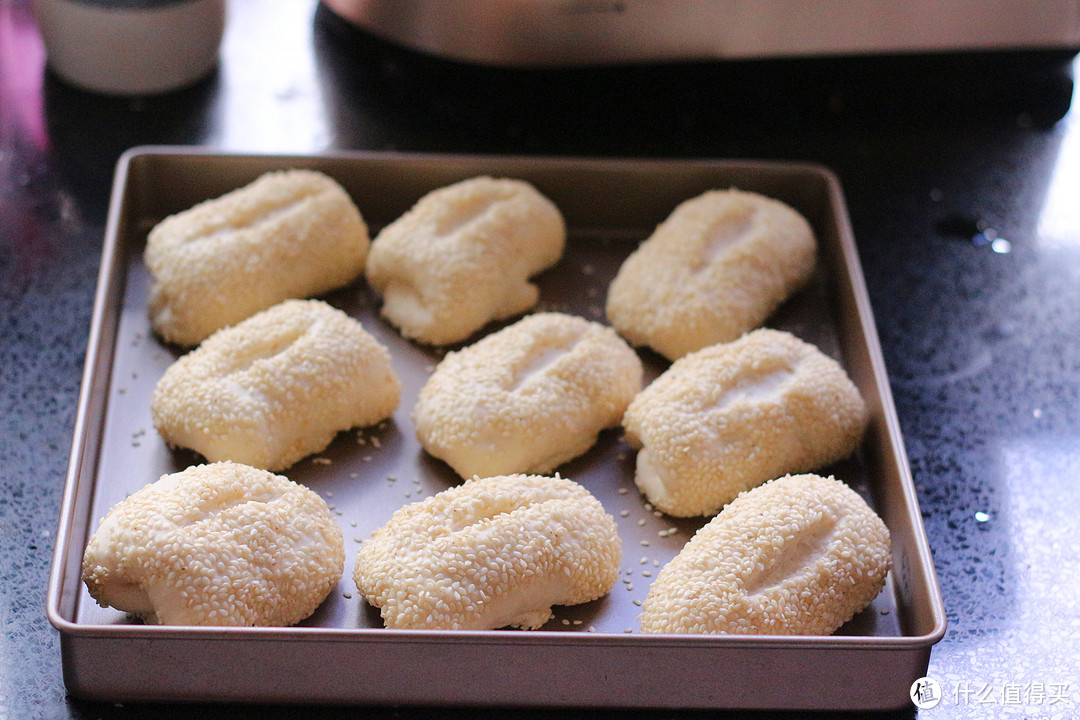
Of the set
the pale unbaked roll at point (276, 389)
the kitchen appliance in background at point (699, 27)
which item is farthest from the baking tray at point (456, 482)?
the kitchen appliance in background at point (699, 27)

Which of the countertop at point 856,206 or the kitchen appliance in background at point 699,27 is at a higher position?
Answer: the kitchen appliance in background at point 699,27

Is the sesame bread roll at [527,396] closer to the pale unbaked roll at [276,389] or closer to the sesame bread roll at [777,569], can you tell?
the pale unbaked roll at [276,389]

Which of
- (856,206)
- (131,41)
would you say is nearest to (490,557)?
(856,206)

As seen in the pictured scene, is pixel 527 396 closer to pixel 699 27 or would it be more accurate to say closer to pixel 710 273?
pixel 710 273

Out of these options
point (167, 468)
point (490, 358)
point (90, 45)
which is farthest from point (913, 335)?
point (90, 45)

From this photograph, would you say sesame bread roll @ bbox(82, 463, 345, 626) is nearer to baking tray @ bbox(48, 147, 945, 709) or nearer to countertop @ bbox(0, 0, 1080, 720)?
baking tray @ bbox(48, 147, 945, 709)

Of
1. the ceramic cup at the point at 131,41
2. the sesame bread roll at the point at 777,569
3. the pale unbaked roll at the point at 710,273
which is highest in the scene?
the ceramic cup at the point at 131,41

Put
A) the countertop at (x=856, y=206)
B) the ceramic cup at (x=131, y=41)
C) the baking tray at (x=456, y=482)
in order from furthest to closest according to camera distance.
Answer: the ceramic cup at (x=131, y=41)
the countertop at (x=856, y=206)
the baking tray at (x=456, y=482)
